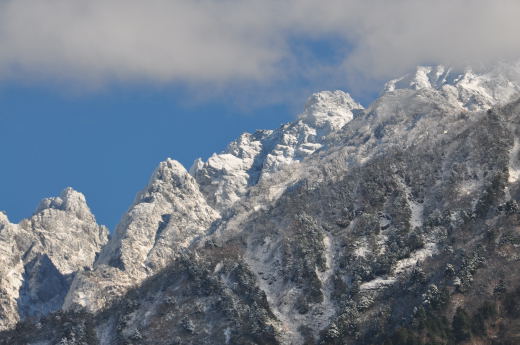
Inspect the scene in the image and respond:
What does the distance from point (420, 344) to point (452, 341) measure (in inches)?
309

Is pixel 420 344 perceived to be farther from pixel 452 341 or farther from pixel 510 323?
pixel 510 323

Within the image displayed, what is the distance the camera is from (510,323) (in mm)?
199250

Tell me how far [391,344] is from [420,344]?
675 cm

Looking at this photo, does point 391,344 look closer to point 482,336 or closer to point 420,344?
point 420,344

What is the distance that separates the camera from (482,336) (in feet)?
649

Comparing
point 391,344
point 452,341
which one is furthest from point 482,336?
point 391,344

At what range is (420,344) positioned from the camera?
647 feet

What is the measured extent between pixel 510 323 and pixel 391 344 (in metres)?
27.9

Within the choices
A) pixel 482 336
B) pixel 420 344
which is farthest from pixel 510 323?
pixel 420 344

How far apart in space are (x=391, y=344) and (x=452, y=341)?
45.8 ft

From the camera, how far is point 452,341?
Answer: 19875 cm

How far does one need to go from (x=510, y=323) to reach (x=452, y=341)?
14.1 m

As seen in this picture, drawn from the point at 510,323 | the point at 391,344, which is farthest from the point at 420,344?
the point at 510,323

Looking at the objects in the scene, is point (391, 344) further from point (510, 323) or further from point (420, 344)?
point (510, 323)
